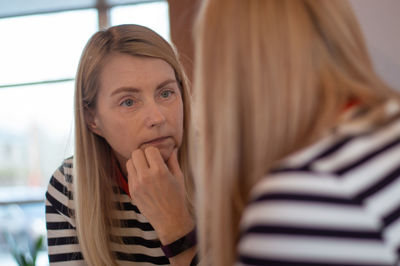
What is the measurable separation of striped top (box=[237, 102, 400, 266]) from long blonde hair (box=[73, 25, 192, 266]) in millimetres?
669

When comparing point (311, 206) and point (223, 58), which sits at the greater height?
point (223, 58)

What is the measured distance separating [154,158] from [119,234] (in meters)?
0.28

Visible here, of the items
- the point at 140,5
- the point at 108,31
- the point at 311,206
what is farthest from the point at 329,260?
the point at 140,5

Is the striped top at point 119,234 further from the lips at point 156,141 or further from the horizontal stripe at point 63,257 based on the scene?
the lips at point 156,141

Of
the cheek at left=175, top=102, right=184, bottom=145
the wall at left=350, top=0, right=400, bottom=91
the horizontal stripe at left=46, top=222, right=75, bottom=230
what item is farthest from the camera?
the horizontal stripe at left=46, top=222, right=75, bottom=230

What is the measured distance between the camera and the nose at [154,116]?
114cm

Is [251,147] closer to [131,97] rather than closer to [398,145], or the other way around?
[398,145]

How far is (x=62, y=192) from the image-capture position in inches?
52.6

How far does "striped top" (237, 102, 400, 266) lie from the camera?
1.69ft

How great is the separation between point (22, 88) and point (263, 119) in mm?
3215

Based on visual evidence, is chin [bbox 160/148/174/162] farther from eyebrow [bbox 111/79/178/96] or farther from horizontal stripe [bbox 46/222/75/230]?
horizontal stripe [bbox 46/222/75/230]

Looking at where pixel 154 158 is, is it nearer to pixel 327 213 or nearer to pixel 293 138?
pixel 293 138

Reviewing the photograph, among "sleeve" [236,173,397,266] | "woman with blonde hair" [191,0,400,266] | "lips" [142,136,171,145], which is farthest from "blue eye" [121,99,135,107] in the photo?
"sleeve" [236,173,397,266]

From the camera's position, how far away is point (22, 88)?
3.46 meters
